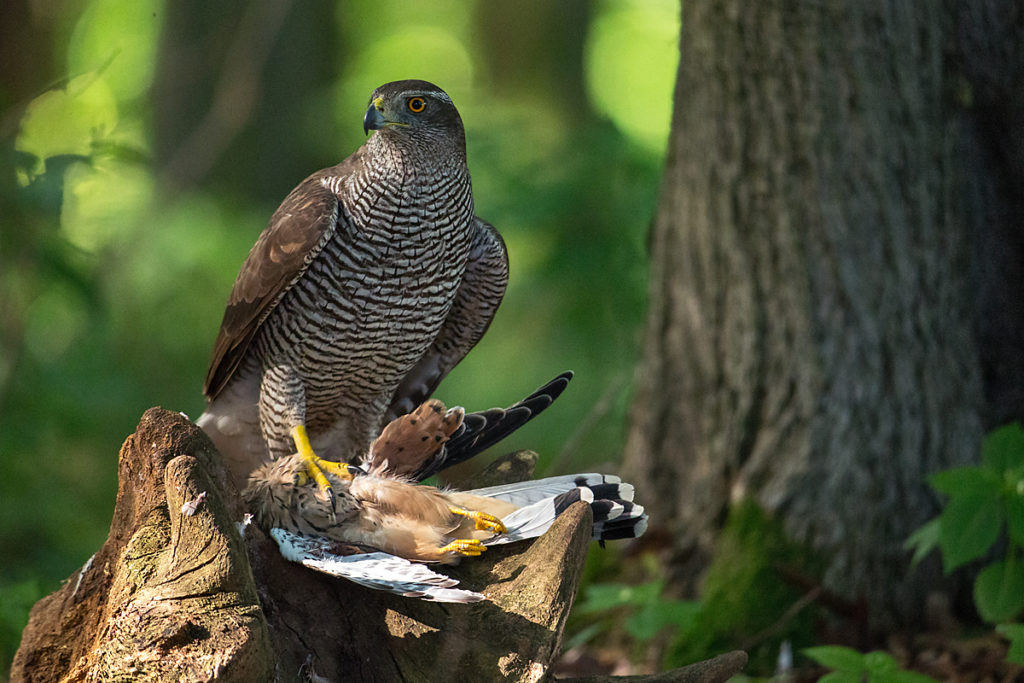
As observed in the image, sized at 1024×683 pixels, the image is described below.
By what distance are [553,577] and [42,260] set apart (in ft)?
10.2

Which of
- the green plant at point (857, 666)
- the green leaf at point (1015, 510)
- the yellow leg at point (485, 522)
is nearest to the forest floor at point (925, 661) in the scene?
the green leaf at point (1015, 510)

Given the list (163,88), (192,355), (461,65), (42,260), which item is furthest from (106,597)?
(461,65)

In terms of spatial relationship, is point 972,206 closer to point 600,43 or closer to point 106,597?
point 106,597

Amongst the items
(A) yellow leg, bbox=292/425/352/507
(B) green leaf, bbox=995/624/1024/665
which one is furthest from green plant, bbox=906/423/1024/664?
(A) yellow leg, bbox=292/425/352/507

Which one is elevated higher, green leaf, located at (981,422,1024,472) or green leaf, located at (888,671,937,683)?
green leaf, located at (981,422,1024,472)

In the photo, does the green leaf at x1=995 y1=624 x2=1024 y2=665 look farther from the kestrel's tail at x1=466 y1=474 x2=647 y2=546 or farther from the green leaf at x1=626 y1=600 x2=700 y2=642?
the green leaf at x1=626 y1=600 x2=700 y2=642

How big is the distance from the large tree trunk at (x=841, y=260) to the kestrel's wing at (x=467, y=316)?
1.30 metres

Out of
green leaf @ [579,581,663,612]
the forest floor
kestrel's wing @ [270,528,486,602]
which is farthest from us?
green leaf @ [579,581,663,612]

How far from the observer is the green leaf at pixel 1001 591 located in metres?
3.00

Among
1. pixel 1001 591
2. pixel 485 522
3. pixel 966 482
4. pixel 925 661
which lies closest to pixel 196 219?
pixel 485 522

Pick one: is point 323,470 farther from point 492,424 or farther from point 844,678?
point 844,678

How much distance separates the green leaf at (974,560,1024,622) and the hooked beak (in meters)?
2.49

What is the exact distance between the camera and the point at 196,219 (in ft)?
25.1

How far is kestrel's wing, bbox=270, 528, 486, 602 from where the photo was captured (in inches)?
75.3
